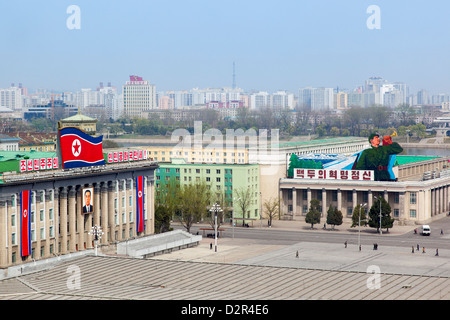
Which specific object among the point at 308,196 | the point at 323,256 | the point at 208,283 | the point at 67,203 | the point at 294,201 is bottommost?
the point at 323,256

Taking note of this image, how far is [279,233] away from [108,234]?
24264 millimetres

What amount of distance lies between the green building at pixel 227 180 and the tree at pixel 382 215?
16.5 metres

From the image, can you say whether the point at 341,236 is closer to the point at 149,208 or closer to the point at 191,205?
the point at 191,205

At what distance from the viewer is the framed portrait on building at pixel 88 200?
81.7 m

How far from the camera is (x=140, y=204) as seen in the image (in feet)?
297

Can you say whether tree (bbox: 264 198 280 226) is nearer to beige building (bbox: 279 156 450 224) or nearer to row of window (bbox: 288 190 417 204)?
beige building (bbox: 279 156 450 224)

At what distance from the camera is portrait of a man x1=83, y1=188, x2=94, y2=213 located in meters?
81.8

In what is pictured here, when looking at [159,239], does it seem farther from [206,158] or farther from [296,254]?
[206,158]

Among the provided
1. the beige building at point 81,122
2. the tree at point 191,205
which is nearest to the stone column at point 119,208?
the tree at point 191,205

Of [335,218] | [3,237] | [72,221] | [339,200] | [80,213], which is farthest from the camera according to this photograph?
[339,200]

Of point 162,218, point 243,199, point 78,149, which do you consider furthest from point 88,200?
point 243,199

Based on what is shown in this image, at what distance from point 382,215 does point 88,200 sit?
35.7 meters
